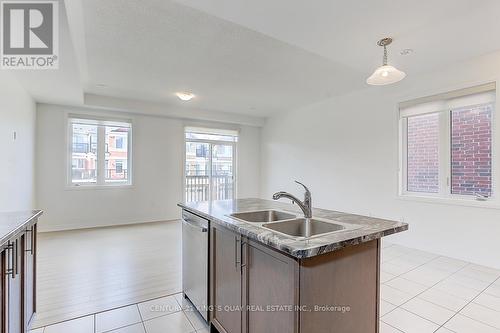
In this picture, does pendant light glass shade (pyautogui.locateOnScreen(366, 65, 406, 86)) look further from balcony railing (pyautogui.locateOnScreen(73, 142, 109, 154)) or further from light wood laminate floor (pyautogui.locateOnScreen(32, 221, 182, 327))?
balcony railing (pyautogui.locateOnScreen(73, 142, 109, 154))

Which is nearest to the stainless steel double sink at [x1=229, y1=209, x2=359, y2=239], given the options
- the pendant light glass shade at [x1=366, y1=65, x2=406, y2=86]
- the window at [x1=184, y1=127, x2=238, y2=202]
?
the pendant light glass shade at [x1=366, y1=65, x2=406, y2=86]

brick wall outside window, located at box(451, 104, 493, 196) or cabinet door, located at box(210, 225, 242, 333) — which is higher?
brick wall outside window, located at box(451, 104, 493, 196)

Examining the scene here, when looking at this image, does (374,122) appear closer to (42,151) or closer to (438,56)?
(438,56)

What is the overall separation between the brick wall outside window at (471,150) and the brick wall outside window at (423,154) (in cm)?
21

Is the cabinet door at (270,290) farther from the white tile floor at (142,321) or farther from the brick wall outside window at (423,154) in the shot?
the brick wall outside window at (423,154)

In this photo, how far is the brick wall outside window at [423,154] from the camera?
12.3 ft

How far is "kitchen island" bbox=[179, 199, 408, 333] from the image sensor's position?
119 cm

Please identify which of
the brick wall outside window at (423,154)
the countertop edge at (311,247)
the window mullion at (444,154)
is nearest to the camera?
the countertop edge at (311,247)

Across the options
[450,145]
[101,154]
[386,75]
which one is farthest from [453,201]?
[101,154]

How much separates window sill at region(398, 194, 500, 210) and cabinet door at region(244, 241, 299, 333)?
3.30 meters

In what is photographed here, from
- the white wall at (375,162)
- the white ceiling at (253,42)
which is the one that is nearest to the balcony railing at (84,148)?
the white ceiling at (253,42)

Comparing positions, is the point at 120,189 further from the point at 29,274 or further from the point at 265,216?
the point at 265,216

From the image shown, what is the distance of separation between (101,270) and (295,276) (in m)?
2.82

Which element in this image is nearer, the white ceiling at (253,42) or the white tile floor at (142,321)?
the white tile floor at (142,321)
